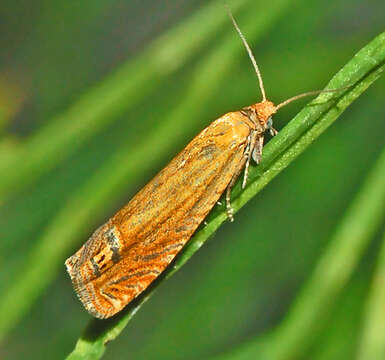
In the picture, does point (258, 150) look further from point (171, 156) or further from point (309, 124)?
point (171, 156)

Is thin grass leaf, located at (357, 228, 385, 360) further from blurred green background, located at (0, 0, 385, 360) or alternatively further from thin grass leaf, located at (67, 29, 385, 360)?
thin grass leaf, located at (67, 29, 385, 360)

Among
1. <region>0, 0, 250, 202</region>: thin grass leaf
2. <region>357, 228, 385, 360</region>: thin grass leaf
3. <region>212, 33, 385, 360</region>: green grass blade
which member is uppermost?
<region>0, 0, 250, 202</region>: thin grass leaf

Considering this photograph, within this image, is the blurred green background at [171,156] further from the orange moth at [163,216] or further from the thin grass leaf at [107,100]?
the orange moth at [163,216]

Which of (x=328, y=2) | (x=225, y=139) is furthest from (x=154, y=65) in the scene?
(x=328, y=2)

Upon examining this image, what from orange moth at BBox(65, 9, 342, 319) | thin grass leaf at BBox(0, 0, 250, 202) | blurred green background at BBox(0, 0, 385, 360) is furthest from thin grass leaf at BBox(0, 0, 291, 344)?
orange moth at BBox(65, 9, 342, 319)

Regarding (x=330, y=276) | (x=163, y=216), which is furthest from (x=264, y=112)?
(x=330, y=276)
